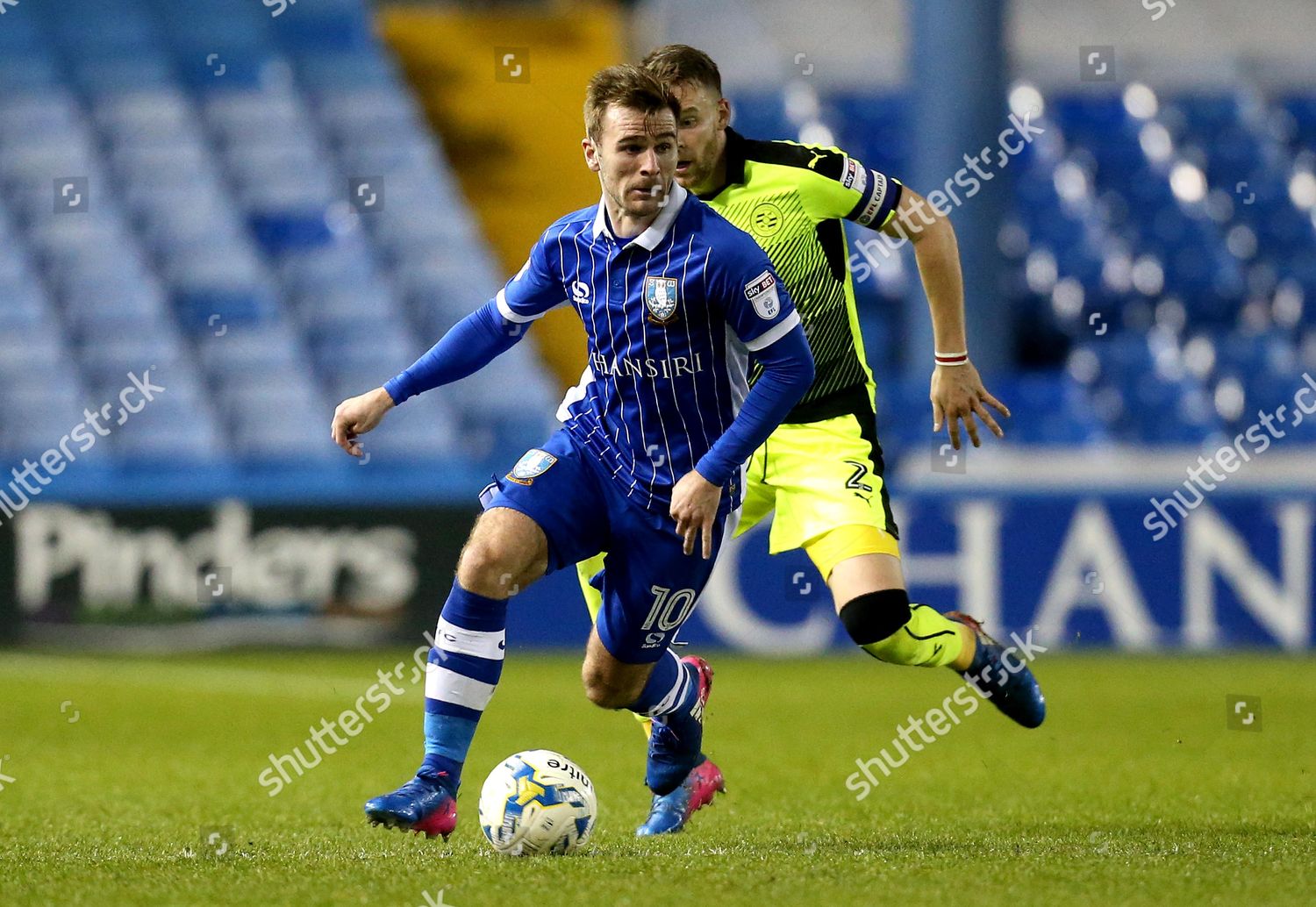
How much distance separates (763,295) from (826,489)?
112cm

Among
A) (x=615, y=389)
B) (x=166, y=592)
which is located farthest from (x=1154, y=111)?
(x=615, y=389)

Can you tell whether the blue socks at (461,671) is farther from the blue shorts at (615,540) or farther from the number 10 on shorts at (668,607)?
the number 10 on shorts at (668,607)

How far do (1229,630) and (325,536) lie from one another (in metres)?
6.09

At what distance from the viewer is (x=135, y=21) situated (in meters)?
17.9

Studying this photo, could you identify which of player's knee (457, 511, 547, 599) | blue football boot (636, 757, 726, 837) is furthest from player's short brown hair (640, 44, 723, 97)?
blue football boot (636, 757, 726, 837)

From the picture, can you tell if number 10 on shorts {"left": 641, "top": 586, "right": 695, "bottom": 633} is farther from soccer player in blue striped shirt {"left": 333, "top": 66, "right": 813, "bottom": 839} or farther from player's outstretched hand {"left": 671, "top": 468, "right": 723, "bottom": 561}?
player's outstretched hand {"left": 671, "top": 468, "right": 723, "bottom": 561}

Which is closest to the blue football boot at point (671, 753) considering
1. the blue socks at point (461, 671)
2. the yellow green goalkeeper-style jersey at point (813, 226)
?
the blue socks at point (461, 671)

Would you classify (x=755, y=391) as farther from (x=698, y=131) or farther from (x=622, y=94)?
(x=698, y=131)

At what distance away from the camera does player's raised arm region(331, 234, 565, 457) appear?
16.3 feet

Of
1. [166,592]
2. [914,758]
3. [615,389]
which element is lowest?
[166,592]

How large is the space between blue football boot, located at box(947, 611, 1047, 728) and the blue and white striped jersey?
3.78 feet

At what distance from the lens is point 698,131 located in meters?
5.44

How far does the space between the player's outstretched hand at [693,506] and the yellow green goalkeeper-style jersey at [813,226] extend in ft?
3.92

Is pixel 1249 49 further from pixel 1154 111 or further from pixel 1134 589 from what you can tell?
pixel 1134 589
